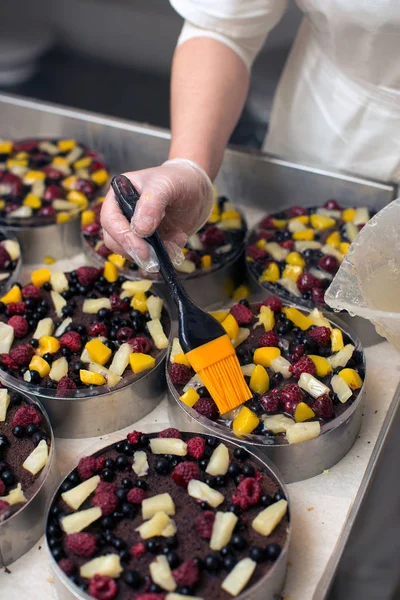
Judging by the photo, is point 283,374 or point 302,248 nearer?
point 283,374

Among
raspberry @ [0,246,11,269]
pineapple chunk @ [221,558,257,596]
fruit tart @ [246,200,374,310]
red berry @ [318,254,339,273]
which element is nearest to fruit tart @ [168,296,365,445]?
fruit tart @ [246,200,374,310]

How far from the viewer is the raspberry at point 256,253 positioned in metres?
2.28

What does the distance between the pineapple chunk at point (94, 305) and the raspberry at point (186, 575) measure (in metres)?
0.85

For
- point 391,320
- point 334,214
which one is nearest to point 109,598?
point 391,320

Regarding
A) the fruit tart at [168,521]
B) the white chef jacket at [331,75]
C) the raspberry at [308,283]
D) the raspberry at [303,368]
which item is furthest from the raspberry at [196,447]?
the white chef jacket at [331,75]

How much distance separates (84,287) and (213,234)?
466 millimetres

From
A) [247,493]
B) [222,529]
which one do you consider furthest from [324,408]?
[222,529]

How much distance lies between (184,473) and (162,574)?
242mm

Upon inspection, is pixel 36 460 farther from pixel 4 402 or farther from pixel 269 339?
pixel 269 339

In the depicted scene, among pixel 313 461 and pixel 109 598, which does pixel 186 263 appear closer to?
pixel 313 461

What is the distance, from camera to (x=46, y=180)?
2.67 m

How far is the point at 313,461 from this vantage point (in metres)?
1.77

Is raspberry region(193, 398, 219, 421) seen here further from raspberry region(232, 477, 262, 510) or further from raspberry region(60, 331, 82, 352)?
raspberry region(60, 331, 82, 352)

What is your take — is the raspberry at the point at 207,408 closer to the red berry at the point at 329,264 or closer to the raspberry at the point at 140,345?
the raspberry at the point at 140,345
